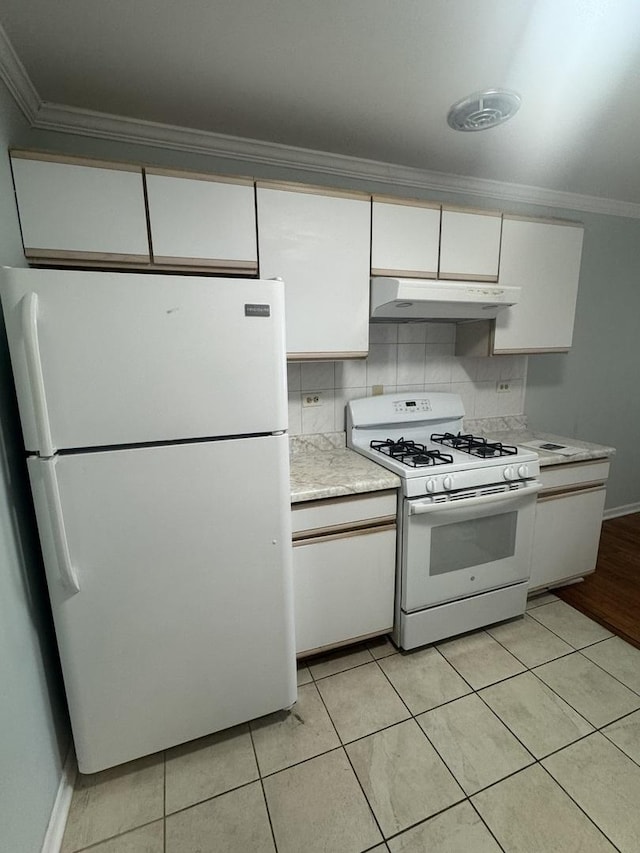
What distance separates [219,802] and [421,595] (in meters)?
1.08

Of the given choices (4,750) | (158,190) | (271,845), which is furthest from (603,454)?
(4,750)

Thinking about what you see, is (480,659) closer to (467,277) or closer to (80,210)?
(467,277)

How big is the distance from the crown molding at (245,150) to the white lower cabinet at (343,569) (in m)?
1.67

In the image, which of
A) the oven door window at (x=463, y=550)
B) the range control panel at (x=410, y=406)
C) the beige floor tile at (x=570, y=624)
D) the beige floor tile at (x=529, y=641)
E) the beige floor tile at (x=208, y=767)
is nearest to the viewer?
the beige floor tile at (x=208, y=767)

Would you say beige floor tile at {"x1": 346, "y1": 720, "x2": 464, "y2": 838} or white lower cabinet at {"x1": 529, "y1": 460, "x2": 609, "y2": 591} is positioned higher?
white lower cabinet at {"x1": 529, "y1": 460, "x2": 609, "y2": 591}

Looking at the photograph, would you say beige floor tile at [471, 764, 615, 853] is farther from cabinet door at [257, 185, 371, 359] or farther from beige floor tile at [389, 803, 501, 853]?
cabinet door at [257, 185, 371, 359]

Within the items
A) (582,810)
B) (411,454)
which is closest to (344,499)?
(411,454)

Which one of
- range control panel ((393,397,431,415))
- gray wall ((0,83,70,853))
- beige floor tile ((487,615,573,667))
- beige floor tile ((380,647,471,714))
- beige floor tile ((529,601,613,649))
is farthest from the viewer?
range control panel ((393,397,431,415))

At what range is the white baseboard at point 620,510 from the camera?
10.8ft

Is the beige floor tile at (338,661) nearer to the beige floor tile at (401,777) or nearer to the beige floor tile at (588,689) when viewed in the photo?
the beige floor tile at (401,777)

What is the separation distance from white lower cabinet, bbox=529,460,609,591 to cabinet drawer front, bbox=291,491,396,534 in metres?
0.96

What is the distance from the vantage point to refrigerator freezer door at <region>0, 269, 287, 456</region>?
1.05 meters

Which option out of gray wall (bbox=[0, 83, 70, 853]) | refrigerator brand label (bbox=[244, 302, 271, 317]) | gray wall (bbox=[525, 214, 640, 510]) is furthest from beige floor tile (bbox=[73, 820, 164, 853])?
gray wall (bbox=[525, 214, 640, 510])

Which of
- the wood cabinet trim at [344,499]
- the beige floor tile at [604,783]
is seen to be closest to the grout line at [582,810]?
the beige floor tile at [604,783]
